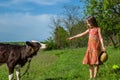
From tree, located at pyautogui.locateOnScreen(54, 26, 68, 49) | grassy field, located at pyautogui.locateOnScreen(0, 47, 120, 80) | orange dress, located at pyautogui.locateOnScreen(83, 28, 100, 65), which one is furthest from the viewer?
tree, located at pyautogui.locateOnScreen(54, 26, 68, 49)

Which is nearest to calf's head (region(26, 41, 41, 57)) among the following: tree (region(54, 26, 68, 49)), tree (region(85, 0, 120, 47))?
tree (region(85, 0, 120, 47))

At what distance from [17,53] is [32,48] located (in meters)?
0.61

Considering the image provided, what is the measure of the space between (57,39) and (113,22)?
99.2ft

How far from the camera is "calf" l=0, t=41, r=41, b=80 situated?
44.7 ft

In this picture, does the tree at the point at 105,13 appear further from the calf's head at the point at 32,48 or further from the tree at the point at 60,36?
the calf's head at the point at 32,48

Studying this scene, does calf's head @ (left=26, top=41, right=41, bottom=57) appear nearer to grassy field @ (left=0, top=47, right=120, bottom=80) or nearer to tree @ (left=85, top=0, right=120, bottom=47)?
grassy field @ (left=0, top=47, right=120, bottom=80)

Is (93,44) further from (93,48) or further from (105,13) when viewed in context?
→ (105,13)

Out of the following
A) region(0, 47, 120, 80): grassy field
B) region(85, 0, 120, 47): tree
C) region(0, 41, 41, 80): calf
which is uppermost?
region(85, 0, 120, 47): tree

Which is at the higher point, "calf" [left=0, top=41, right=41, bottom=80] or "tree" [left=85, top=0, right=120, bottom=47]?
"tree" [left=85, top=0, right=120, bottom=47]

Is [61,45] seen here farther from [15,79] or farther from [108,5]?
[15,79]

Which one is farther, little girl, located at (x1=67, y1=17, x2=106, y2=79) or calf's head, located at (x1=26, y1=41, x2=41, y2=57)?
calf's head, located at (x1=26, y1=41, x2=41, y2=57)

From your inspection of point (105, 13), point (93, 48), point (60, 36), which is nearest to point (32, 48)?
point (93, 48)

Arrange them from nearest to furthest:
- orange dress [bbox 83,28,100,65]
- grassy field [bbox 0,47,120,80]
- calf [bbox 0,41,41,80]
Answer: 1. orange dress [bbox 83,28,100,65]
2. calf [bbox 0,41,41,80]
3. grassy field [bbox 0,47,120,80]

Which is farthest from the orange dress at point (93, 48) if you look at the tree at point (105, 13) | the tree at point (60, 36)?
the tree at point (60, 36)
